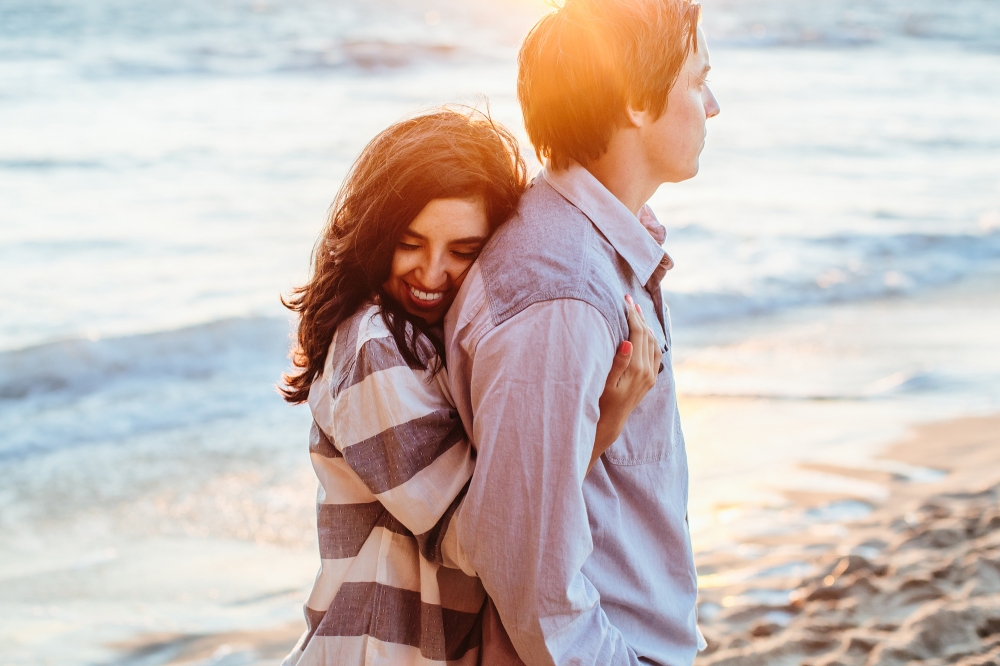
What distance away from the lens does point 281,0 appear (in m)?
36.2

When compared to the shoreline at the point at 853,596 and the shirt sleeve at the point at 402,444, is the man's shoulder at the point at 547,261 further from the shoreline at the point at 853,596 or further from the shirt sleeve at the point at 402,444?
the shoreline at the point at 853,596

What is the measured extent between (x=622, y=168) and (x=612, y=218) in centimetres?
14

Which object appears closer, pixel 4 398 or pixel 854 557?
pixel 854 557

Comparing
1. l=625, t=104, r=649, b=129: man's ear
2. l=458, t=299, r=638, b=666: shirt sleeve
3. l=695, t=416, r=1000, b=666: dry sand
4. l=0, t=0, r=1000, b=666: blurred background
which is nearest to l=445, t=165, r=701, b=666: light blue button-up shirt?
l=458, t=299, r=638, b=666: shirt sleeve

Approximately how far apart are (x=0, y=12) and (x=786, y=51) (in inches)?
960

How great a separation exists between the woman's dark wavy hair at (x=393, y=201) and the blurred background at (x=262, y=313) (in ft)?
0.77

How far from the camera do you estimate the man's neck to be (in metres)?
Answer: 1.78

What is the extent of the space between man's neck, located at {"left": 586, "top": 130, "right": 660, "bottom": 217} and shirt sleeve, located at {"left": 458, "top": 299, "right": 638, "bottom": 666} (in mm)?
363

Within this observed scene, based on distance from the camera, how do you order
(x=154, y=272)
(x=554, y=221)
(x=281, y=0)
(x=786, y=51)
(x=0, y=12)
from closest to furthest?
(x=554, y=221)
(x=154, y=272)
(x=0, y=12)
(x=786, y=51)
(x=281, y=0)

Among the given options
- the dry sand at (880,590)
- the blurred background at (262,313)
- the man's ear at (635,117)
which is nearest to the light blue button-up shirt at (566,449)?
the man's ear at (635,117)

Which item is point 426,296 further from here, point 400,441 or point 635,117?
point 635,117

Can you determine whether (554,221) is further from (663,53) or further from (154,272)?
(154,272)

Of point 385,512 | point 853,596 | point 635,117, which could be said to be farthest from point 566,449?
point 853,596

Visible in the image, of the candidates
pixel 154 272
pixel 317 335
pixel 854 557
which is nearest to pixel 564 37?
pixel 317 335
